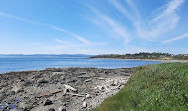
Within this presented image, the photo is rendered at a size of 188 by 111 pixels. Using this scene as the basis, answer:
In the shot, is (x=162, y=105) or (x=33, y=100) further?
(x=33, y=100)

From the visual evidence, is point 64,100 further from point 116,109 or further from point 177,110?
point 177,110

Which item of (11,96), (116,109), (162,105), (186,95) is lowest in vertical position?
(11,96)

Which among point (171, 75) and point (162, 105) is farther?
point (171, 75)

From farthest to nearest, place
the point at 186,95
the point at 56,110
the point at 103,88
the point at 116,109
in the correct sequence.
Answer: the point at 103,88, the point at 56,110, the point at 116,109, the point at 186,95

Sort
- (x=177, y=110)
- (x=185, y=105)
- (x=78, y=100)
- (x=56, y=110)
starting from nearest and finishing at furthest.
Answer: (x=177, y=110), (x=185, y=105), (x=56, y=110), (x=78, y=100)

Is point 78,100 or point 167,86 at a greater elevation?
point 167,86

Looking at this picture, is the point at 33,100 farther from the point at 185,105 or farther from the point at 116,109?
the point at 185,105

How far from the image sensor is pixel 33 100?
15.1 meters

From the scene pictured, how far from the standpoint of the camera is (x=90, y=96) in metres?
15.6

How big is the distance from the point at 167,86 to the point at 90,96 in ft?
29.7

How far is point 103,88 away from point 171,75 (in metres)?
10.2

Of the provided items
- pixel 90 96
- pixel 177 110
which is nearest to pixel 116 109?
pixel 177 110

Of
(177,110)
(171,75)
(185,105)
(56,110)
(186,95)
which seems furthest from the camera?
(56,110)

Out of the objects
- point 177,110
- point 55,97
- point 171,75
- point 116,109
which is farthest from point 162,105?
point 55,97
